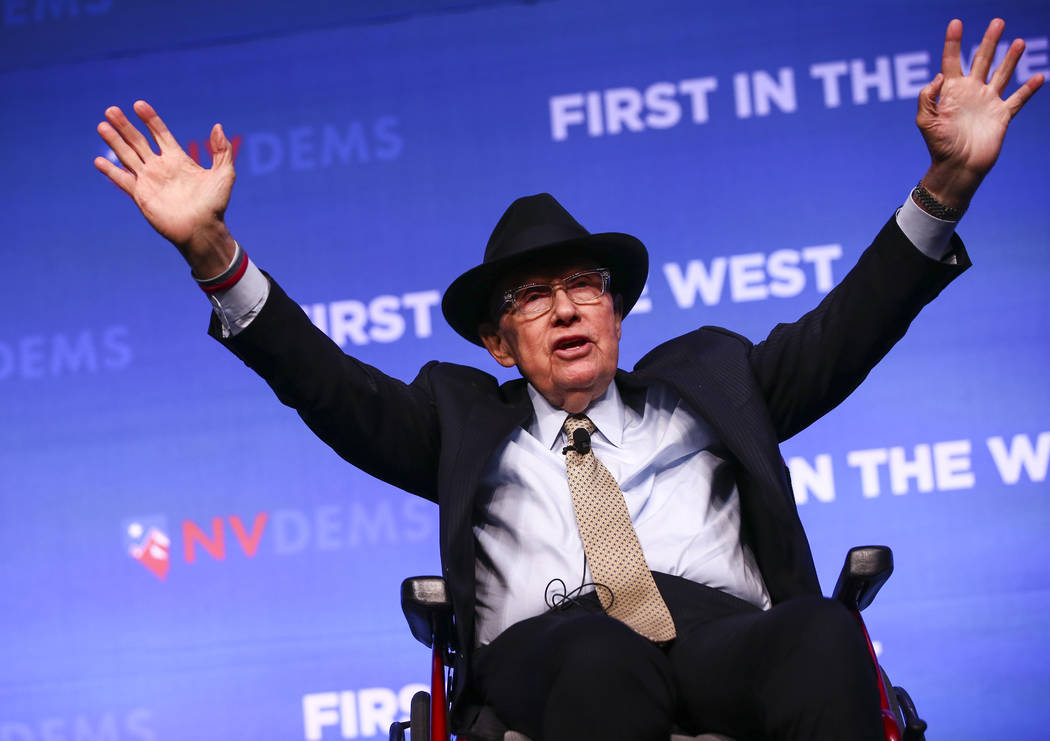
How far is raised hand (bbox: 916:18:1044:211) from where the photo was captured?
69.9 inches

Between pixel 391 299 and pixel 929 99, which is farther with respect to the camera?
pixel 391 299

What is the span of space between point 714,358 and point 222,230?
88cm

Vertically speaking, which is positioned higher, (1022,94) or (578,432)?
(1022,94)

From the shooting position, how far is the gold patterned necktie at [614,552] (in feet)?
5.79

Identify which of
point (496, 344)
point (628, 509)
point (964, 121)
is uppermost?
point (964, 121)

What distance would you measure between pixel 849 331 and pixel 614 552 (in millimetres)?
554

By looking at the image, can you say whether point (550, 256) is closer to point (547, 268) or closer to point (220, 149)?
point (547, 268)

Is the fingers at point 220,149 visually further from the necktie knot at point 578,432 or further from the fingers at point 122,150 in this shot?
the necktie knot at point 578,432

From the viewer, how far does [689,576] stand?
1.84 meters

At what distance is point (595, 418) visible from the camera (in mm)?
2002

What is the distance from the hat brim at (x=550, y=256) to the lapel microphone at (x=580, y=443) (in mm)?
347

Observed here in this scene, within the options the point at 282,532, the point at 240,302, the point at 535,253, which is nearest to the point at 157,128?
the point at 240,302

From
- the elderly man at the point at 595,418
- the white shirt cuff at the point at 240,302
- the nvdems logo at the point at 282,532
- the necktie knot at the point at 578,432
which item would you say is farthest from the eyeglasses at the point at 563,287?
the nvdems logo at the point at 282,532

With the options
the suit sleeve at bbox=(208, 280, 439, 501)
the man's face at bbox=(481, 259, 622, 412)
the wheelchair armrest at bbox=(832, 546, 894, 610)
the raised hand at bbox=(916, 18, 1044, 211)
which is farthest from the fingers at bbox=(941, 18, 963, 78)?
the suit sleeve at bbox=(208, 280, 439, 501)
